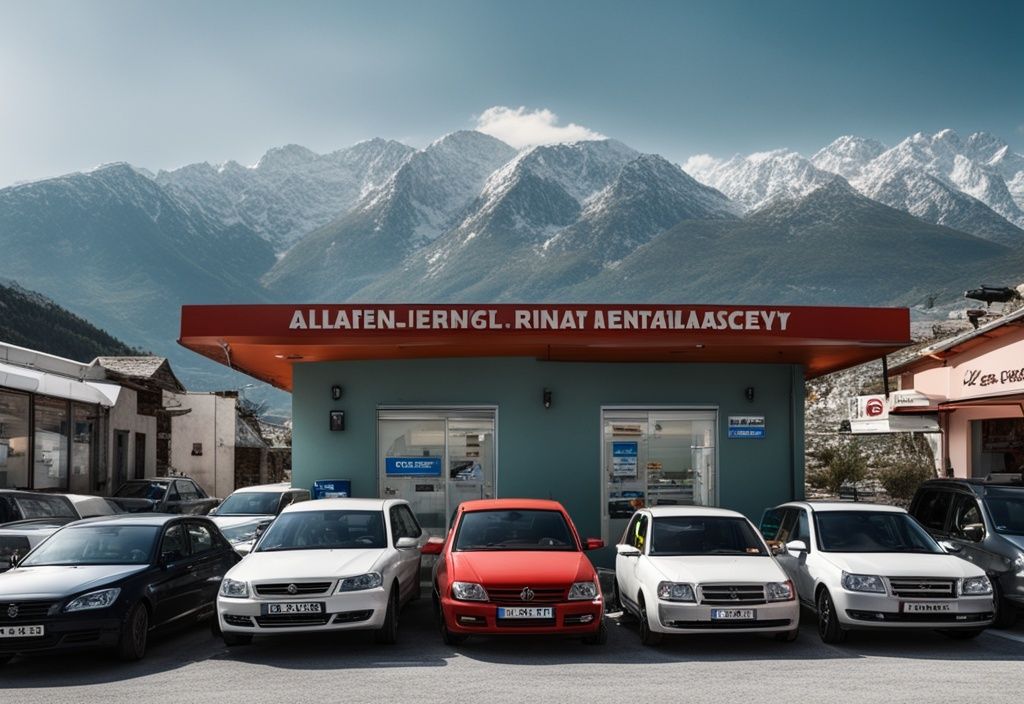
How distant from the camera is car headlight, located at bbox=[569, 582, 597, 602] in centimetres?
990

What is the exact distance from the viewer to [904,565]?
410 inches

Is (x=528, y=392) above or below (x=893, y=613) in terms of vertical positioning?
above

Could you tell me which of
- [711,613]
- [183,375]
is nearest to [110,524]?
[711,613]

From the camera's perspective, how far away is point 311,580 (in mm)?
9734

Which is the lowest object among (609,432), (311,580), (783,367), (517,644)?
(517,644)

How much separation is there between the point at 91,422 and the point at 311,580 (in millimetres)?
20369

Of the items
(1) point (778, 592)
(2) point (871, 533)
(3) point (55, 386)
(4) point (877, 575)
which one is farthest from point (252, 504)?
(4) point (877, 575)

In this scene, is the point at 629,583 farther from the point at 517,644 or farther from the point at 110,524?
the point at 110,524

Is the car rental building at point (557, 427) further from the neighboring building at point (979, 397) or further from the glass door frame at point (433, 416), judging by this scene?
the neighboring building at point (979, 397)

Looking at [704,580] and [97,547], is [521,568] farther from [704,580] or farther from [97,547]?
[97,547]

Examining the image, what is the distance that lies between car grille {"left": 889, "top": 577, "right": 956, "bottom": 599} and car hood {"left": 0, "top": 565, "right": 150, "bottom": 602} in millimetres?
7531

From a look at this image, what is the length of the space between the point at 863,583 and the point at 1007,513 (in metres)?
3.32

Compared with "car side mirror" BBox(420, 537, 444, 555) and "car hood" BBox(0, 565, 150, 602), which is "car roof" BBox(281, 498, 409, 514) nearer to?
"car side mirror" BBox(420, 537, 444, 555)

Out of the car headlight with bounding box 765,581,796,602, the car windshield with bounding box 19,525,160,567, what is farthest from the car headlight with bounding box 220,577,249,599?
→ the car headlight with bounding box 765,581,796,602
